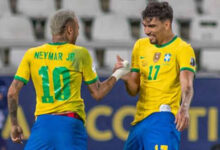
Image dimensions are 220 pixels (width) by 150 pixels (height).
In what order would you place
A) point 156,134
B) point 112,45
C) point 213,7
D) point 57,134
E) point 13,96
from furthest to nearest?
point 213,7 < point 112,45 < point 156,134 < point 13,96 < point 57,134

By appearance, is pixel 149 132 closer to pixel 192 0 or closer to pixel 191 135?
pixel 191 135

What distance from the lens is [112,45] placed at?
7.00 m

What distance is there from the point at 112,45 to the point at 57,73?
3.07 meters

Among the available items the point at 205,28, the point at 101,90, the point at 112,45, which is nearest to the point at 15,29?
the point at 112,45

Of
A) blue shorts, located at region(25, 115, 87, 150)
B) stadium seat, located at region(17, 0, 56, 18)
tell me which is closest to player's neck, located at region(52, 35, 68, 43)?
blue shorts, located at region(25, 115, 87, 150)

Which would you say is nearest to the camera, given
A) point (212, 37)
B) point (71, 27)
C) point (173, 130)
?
point (71, 27)

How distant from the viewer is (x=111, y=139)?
6.42m

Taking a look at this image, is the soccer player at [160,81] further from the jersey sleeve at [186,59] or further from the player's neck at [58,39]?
the player's neck at [58,39]

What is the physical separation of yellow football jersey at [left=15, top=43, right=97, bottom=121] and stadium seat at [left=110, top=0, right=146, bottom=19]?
3.86m

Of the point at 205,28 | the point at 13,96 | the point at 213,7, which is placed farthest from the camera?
the point at 213,7

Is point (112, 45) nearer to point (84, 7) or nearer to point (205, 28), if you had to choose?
point (84, 7)

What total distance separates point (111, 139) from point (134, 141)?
2.03 m

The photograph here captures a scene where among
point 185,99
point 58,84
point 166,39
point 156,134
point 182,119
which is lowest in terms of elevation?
point 156,134

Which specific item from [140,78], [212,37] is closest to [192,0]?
[212,37]
